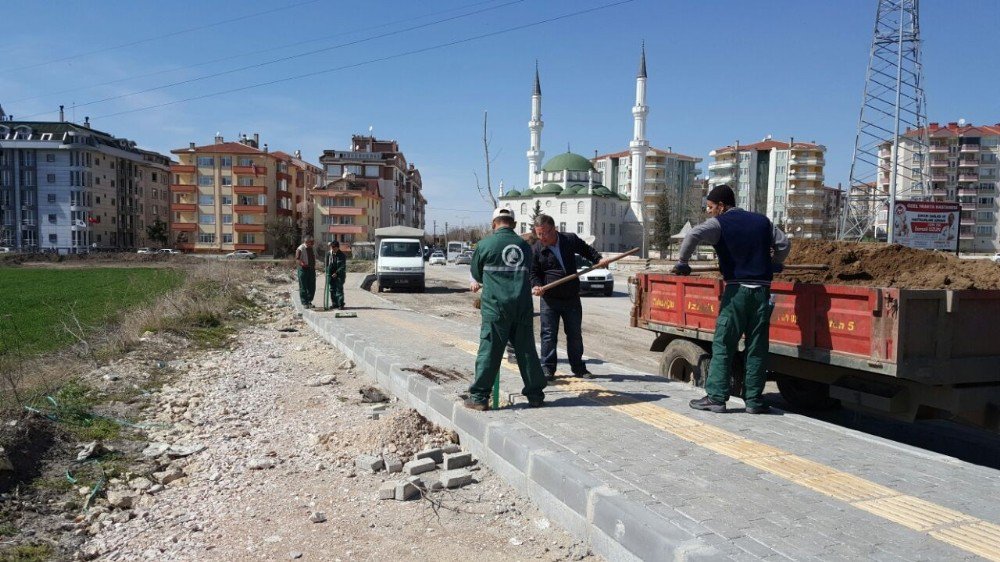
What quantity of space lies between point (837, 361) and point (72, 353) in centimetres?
1029

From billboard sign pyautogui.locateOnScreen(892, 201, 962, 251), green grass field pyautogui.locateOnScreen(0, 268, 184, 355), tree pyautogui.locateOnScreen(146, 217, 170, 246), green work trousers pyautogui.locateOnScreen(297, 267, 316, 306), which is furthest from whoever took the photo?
tree pyautogui.locateOnScreen(146, 217, 170, 246)

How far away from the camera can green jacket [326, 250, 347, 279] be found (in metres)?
17.5

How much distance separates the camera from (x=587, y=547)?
159 inches

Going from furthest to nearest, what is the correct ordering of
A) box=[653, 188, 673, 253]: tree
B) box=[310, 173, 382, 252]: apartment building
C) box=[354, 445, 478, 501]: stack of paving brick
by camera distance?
box=[653, 188, 673, 253]: tree < box=[310, 173, 382, 252]: apartment building < box=[354, 445, 478, 501]: stack of paving brick

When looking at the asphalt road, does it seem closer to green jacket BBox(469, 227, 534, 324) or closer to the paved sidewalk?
the paved sidewalk

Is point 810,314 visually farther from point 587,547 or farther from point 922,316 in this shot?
point 587,547

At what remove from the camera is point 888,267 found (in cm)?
699

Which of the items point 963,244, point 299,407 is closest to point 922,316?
point 299,407

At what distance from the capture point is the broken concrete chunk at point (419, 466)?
534 centimetres

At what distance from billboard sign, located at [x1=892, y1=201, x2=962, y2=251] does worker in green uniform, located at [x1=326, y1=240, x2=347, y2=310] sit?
1673 cm

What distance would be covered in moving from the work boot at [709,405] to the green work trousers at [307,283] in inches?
530

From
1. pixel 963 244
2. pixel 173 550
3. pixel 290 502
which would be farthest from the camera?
pixel 963 244

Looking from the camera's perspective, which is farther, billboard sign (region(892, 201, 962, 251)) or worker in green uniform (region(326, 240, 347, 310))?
billboard sign (region(892, 201, 962, 251))

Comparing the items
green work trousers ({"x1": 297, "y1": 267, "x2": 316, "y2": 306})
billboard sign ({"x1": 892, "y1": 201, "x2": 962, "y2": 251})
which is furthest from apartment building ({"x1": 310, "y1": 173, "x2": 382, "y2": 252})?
billboard sign ({"x1": 892, "y1": 201, "x2": 962, "y2": 251})
